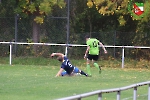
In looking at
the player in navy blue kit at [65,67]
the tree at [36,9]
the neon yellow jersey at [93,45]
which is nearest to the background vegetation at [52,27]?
the tree at [36,9]

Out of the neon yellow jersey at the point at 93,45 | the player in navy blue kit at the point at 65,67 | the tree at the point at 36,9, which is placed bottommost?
the player in navy blue kit at the point at 65,67

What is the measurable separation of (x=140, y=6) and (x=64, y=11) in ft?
17.3

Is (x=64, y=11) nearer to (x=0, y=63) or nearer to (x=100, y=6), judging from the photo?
(x=100, y=6)

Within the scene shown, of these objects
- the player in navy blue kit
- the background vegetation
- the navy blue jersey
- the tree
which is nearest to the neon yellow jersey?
the player in navy blue kit

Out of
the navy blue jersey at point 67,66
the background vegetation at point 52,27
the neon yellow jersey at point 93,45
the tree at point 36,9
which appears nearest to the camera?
the navy blue jersey at point 67,66

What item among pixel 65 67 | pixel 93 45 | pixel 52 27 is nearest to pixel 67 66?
pixel 65 67

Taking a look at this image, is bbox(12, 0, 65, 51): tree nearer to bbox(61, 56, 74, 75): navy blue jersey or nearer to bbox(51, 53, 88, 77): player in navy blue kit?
bbox(51, 53, 88, 77): player in navy blue kit

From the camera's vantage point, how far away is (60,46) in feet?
112

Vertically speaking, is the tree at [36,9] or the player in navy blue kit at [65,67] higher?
the tree at [36,9]

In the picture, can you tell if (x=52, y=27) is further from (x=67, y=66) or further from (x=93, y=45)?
(x=67, y=66)

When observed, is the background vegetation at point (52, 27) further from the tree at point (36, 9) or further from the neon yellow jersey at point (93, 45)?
the neon yellow jersey at point (93, 45)

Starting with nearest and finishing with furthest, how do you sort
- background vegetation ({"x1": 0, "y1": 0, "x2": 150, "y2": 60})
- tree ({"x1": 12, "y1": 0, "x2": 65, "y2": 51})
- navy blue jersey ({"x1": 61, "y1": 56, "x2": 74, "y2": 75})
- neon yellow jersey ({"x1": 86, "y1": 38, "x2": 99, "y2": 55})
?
1. navy blue jersey ({"x1": 61, "y1": 56, "x2": 74, "y2": 75})
2. neon yellow jersey ({"x1": 86, "y1": 38, "x2": 99, "y2": 55})
3. tree ({"x1": 12, "y1": 0, "x2": 65, "y2": 51})
4. background vegetation ({"x1": 0, "y1": 0, "x2": 150, "y2": 60})

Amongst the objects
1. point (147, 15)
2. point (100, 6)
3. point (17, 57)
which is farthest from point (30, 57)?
point (147, 15)

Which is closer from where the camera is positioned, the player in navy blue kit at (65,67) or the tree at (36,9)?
the player in navy blue kit at (65,67)
